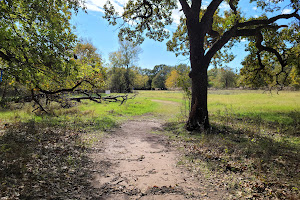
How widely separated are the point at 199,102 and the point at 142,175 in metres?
6.04

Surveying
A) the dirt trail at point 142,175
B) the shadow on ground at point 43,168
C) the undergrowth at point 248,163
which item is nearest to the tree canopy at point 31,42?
the shadow on ground at point 43,168

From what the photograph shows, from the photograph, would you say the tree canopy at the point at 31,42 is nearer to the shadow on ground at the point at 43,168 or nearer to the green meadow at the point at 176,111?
the shadow on ground at the point at 43,168

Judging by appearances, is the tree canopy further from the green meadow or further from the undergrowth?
the undergrowth

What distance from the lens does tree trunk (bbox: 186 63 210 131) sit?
966cm

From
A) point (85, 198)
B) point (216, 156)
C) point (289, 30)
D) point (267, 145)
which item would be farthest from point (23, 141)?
point (289, 30)

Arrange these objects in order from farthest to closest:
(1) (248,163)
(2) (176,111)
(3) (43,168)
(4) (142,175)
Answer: (2) (176,111)
(1) (248,163)
(4) (142,175)
(3) (43,168)

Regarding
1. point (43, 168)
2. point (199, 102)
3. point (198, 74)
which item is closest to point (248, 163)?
point (199, 102)

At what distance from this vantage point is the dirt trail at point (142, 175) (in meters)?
3.97

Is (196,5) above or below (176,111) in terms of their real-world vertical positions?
above

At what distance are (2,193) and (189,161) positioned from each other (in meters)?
4.99

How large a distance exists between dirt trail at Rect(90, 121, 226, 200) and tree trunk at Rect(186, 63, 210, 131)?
9.15ft

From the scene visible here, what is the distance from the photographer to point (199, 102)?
31.9 feet

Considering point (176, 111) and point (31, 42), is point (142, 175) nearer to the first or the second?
point (31, 42)

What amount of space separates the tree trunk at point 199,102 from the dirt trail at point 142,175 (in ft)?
9.15
